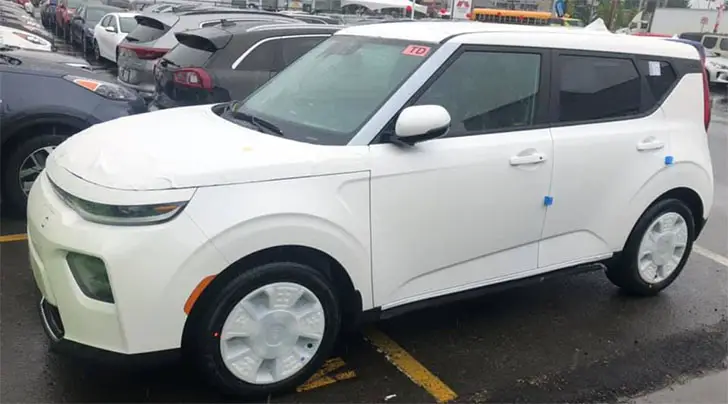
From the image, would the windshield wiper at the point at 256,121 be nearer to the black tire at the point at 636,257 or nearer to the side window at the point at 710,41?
the black tire at the point at 636,257

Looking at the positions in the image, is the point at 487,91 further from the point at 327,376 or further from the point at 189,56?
the point at 189,56

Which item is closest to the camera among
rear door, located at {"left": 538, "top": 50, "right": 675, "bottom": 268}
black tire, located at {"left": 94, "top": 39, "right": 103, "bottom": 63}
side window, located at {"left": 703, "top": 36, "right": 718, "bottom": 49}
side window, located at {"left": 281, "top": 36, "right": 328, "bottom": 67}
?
rear door, located at {"left": 538, "top": 50, "right": 675, "bottom": 268}

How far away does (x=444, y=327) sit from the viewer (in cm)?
403

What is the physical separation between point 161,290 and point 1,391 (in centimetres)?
106

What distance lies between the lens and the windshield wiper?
3.46m

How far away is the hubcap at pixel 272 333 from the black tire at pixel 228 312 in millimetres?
24

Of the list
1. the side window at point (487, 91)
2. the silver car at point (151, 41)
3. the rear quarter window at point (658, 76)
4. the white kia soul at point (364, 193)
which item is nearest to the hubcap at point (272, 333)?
the white kia soul at point (364, 193)

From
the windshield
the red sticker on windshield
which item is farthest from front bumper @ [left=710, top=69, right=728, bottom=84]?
the red sticker on windshield

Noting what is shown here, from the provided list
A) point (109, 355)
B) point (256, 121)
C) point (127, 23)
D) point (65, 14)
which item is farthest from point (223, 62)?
point (65, 14)

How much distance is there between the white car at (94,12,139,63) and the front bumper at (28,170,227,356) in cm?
1361

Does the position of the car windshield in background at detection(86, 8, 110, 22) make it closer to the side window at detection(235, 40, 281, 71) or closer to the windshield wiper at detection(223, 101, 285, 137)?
the side window at detection(235, 40, 281, 71)

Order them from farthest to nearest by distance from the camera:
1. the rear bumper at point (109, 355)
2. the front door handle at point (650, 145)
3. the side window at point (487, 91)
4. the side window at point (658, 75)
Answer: the side window at point (658, 75), the front door handle at point (650, 145), the side window at point (487, 91), the rear bumper at point (109, 355)

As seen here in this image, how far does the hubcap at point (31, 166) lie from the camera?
525 centimetres

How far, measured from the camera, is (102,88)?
556cm
